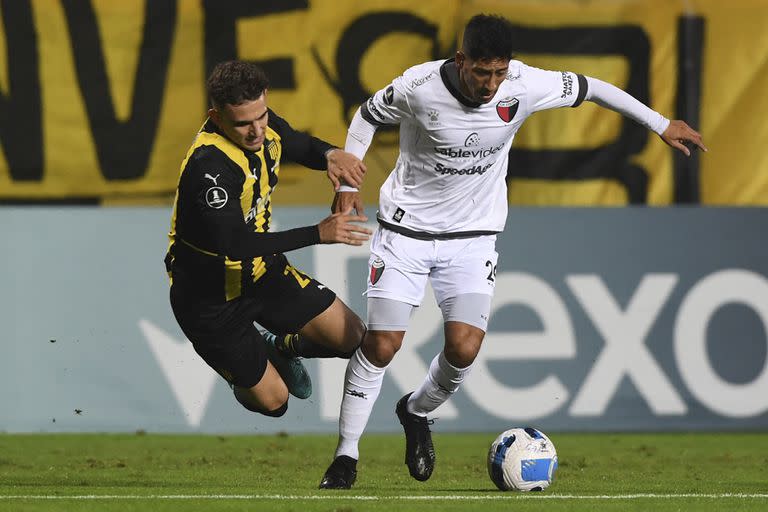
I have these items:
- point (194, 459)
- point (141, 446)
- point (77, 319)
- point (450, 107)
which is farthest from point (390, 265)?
point (77, 319)

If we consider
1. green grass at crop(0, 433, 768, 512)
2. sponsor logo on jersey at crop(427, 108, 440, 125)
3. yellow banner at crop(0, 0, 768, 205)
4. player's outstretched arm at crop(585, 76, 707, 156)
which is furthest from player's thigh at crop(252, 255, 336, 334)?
yellow banner at crop(0, 0, 768, 205)

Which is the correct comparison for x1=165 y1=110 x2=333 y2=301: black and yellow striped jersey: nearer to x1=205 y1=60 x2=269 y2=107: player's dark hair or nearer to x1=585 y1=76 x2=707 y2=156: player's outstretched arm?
x1=205 y1=60 x2=269 y2=107: player's dark hair

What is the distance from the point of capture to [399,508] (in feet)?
22.0

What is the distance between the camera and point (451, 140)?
7953 millimetres

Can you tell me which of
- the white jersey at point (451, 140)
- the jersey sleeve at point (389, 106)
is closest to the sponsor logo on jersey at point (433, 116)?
the white jersey at point (451, 140)

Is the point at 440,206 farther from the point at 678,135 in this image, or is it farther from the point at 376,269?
the point at 678,135

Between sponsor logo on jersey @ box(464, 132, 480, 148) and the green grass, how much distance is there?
5.78ft

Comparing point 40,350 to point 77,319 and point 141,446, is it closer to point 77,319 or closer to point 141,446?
point 77,319

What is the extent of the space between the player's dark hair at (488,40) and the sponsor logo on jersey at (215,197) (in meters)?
1.40

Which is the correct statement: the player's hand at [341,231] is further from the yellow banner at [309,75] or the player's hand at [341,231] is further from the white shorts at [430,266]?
the yellow banner at [309,75]

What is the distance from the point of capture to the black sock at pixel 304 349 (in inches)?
321

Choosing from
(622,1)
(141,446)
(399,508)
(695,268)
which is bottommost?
(141,446)

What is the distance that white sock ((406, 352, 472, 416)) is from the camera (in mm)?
8180

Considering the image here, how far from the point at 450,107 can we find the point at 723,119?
4943 millimetres
